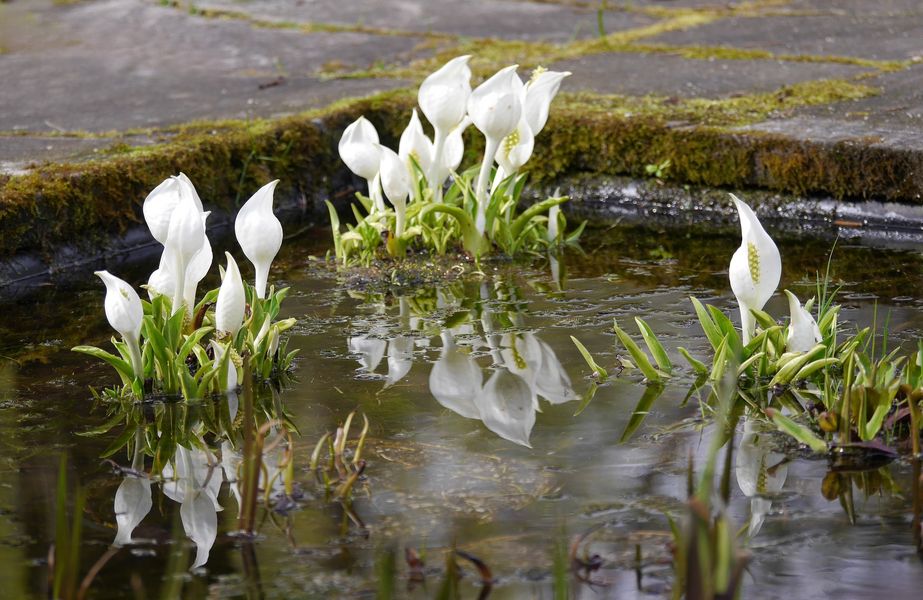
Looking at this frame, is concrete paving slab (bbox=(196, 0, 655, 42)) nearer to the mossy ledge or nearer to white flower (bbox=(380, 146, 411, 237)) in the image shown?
the mossy ledge

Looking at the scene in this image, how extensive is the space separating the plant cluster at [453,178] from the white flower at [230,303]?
3.65 feet

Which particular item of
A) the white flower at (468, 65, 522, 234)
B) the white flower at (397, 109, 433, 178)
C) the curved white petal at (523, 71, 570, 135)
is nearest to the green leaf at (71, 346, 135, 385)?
the white flower at (468, 65, 522, 234)

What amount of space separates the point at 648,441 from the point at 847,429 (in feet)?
1.39

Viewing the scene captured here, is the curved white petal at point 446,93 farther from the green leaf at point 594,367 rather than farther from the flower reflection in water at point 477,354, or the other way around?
the green leaf at point 594,367

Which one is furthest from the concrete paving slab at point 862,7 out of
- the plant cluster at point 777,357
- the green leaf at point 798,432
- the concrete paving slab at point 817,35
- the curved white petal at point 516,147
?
the green leaf at point 798,432

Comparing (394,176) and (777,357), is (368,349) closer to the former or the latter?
(394,176)

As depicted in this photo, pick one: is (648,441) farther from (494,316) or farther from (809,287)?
(809,287)

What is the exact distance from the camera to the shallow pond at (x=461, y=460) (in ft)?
7.30

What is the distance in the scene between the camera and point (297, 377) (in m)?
3.35

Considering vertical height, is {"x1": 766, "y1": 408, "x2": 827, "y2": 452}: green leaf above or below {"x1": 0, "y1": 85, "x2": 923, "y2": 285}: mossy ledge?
below

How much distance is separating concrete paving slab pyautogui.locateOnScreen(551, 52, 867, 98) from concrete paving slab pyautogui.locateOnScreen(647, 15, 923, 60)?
39cm

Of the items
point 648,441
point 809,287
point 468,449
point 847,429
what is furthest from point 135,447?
point 809,287

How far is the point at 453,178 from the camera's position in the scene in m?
4.54

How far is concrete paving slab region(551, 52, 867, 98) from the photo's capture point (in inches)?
234
